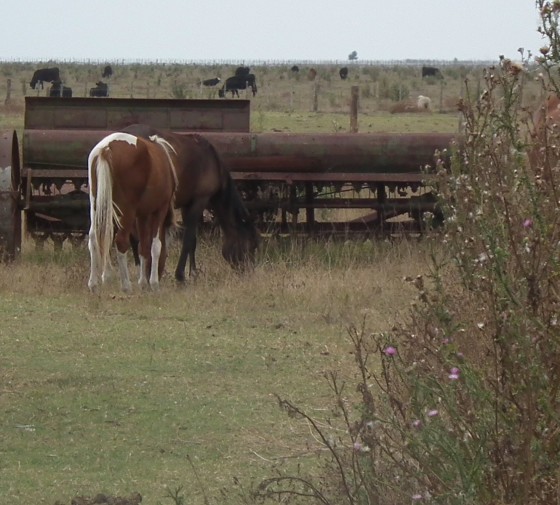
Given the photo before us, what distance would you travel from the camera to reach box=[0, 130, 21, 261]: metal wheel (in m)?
14.0

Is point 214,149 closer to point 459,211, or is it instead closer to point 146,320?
point 146,320

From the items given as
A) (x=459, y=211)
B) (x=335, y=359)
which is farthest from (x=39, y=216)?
(x=459, y=211)

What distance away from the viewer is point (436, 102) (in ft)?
183

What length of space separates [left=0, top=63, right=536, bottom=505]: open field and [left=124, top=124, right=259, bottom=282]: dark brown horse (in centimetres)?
26

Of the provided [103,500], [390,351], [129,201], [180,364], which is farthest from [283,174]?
[390,351]

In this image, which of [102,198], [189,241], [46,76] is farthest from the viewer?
[46,76]

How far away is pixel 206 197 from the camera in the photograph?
1405 centimetres

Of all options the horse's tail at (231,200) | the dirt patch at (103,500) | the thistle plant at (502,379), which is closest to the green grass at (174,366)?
the dirt patch at (103,500)

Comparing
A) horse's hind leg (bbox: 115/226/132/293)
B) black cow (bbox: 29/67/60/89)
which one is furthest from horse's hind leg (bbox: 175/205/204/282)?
black cow (bbox: 29/67/60/89)

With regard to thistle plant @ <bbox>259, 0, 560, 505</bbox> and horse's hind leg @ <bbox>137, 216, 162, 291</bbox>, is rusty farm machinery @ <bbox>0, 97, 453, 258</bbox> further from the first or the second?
thistle plant @ <bbox>259, 0, 560, 505</bbox>

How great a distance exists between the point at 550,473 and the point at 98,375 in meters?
4.73

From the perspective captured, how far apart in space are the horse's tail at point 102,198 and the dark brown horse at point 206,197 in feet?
4.00

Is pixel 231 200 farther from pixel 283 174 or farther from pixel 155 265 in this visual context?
pixel 155 265

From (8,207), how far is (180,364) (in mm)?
Answer: 5396
